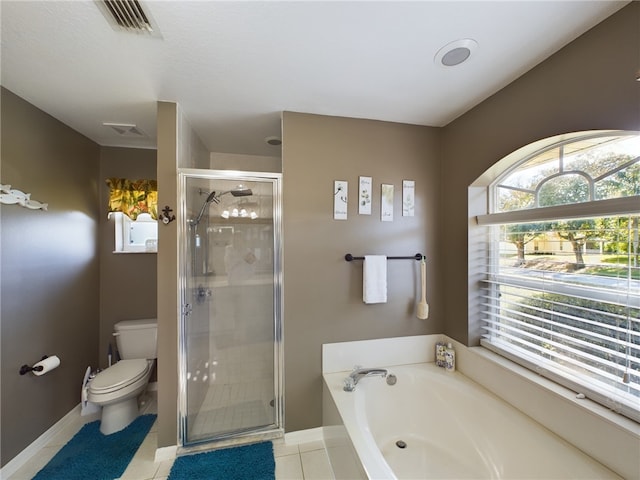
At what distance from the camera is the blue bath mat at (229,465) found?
4.99 ft

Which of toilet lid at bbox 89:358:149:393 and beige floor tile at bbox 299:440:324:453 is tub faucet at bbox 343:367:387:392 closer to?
beige floor tile at bbox 299:440:324:453

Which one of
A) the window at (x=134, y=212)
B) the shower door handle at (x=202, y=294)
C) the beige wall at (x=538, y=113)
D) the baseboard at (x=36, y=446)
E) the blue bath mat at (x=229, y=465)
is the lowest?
the blue bath mat at (x=229, y=465)

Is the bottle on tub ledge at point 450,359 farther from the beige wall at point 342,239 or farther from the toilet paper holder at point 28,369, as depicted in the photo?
the toilet paper holder at point 28,369

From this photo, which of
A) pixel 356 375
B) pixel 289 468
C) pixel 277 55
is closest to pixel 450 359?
pixel 356 375

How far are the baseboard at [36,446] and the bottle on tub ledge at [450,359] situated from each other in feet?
9.95

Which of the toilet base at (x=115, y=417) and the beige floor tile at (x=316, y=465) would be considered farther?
the toilet base at (x=115, y=417)

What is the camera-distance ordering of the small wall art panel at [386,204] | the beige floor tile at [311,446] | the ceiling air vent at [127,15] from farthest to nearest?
the small wall art panel at [386,204] < the beige floor tile at [311,446] < the ceiling air vent at [127,15]

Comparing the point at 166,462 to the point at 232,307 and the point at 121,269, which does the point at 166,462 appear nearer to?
the point at 232,307

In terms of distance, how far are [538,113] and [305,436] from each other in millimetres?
2602

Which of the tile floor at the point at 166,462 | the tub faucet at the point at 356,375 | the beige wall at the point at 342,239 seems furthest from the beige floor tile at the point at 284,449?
the tub faucet at the point at 356,375

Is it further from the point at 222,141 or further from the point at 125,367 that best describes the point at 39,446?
the point at 222,141

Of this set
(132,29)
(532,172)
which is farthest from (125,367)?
(532,172)

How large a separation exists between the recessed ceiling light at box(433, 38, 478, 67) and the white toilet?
2.98m

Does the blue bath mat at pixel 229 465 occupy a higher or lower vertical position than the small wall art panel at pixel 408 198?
lower
